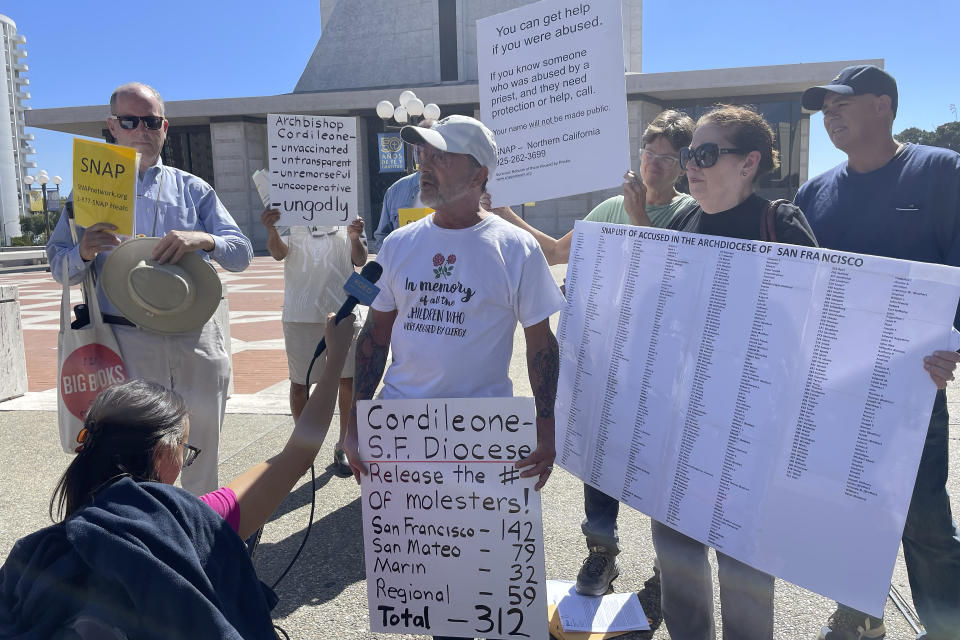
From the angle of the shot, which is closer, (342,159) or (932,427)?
(932,427)

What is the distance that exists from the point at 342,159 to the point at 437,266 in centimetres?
250

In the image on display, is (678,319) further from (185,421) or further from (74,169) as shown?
(74,169)

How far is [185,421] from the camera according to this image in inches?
69.4

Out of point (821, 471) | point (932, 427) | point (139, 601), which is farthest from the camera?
point (932, 427)

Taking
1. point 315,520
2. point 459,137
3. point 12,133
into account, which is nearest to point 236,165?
point 315,520

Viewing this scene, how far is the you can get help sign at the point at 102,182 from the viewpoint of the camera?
303cm

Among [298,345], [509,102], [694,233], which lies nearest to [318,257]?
[298,345]

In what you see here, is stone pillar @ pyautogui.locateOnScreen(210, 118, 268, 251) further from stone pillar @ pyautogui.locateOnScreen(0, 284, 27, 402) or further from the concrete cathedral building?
stone pillar @ pyautogui.locateOnScreen(0, 284, 27, 402)

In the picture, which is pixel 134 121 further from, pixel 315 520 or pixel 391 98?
pixel 391 98

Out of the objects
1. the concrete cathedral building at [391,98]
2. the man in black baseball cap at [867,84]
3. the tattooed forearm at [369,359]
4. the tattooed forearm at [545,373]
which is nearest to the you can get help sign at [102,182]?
the tattooed forearm at [369,359]

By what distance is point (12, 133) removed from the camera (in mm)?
92438

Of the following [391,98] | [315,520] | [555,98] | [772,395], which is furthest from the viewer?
[391,98]

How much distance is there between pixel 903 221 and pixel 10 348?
7464mm

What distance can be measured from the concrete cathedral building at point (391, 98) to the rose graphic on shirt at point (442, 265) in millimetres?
26252
